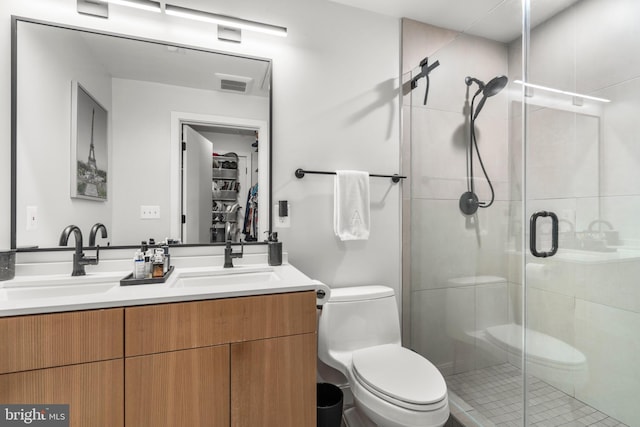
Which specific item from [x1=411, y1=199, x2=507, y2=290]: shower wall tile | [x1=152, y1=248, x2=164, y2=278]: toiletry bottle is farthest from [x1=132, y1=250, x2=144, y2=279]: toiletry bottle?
[x1=411, y1=199, x2=507, y2=290]: shower wall tile

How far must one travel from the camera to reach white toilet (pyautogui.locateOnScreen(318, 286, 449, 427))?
45.8 inches

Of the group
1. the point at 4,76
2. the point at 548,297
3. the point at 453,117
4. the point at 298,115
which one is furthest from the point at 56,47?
the point at 548,297

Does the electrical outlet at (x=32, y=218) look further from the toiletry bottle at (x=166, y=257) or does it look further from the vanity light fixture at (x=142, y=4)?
the vanity light fixture at (x=142, y=4)

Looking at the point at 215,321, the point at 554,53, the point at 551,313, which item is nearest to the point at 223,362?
the point at 215,321

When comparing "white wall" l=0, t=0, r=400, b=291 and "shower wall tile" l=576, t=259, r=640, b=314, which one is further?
"white wall" l=0, t=0, r=400, b=291

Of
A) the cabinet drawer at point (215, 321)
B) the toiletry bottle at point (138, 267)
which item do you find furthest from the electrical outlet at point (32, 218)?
the cabinet drawer at point (215, 321)

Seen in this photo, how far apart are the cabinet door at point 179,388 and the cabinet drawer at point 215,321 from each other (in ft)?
0.12

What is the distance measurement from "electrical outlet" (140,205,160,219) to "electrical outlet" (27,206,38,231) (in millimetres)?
410

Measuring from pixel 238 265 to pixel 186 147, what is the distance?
663mm

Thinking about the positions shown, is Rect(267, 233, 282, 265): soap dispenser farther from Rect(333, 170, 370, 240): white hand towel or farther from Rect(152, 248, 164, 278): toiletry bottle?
Rect(152, 248, 164, 278): toiletry bottle

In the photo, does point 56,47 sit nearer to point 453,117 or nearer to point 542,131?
point 453,117

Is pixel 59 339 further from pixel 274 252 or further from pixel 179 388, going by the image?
pixel 274 252

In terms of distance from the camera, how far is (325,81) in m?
1.81

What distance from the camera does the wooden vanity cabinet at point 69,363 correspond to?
2.85 feet
